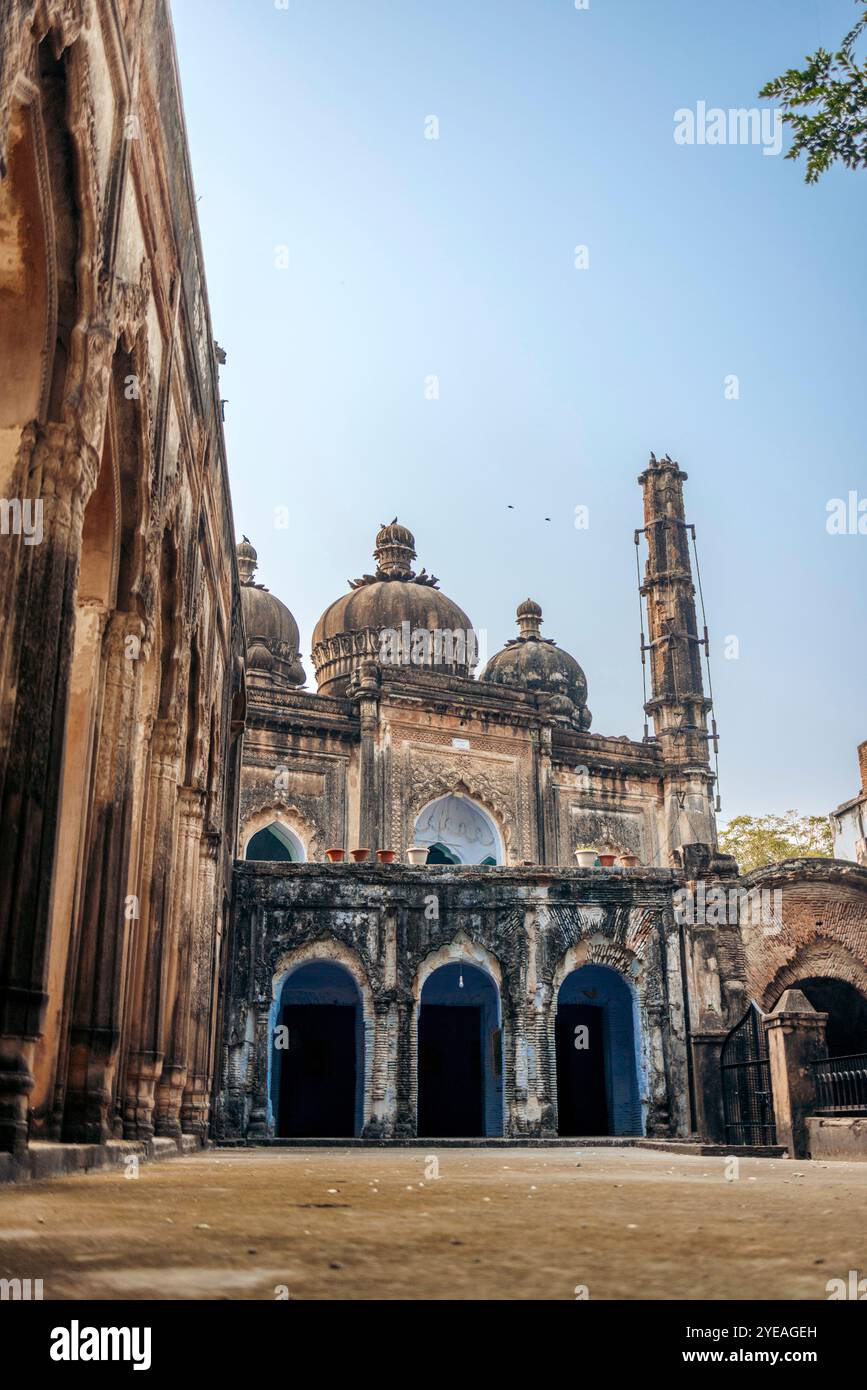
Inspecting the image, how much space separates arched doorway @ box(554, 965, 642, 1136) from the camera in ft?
69.9

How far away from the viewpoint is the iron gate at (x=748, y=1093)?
535 inches

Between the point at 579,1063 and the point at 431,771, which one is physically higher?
the point at 431,771

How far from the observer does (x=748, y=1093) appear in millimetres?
14281

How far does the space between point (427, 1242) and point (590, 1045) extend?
20.0m

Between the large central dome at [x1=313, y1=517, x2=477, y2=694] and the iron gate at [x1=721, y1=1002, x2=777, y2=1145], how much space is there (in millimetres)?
17482

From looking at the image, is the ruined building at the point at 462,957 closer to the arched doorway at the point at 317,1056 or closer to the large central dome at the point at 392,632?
the arched doorway at the point at 317,1056

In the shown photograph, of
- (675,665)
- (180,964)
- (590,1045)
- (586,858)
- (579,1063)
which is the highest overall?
(675,665)

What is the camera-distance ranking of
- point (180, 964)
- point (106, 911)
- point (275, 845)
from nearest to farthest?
point (106, 911) < point (180, 964) < point (275, 845)

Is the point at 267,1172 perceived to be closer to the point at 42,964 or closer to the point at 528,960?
the point at 42,964

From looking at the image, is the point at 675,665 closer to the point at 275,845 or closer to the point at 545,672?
the point at 545,672

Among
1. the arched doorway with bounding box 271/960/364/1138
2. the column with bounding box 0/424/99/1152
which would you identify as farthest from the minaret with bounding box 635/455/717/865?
the column with bounding box 0/424/99/1152

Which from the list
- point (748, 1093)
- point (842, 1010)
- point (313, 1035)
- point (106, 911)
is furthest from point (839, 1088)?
point (313, 1035)
